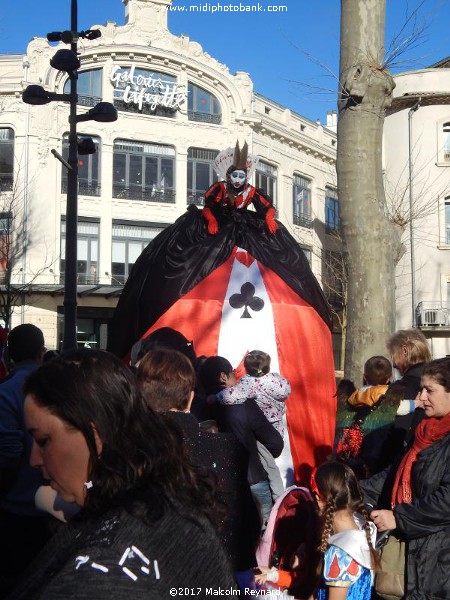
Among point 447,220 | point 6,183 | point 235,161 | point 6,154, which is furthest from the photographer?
point 447,220

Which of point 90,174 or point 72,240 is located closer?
point 72,240

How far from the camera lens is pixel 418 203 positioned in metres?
32.1

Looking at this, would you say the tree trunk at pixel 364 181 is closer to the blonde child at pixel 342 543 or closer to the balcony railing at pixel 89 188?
the blonde child at pixel 342 543

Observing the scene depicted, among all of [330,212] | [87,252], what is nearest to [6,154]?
[87,252]

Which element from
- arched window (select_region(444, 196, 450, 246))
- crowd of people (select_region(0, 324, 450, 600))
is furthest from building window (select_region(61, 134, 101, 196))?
crowd of people (select_region(0, 324, 450, 600))

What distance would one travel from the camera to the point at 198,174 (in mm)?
30656

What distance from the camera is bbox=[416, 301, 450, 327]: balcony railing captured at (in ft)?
108

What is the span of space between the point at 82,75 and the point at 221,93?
5.33 metres

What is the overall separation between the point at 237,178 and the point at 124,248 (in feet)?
70.8

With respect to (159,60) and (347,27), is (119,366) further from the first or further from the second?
(159,60)

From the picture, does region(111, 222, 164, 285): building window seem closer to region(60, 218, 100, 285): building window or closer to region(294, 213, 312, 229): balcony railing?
region(60, 218, 100, 285): building window

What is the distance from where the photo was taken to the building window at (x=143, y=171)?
29.4 metres

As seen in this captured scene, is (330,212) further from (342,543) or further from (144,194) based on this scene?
(342,543)

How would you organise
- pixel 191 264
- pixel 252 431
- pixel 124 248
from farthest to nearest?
pixel 124 248 → pixel 191 264 → pixel 252 431
